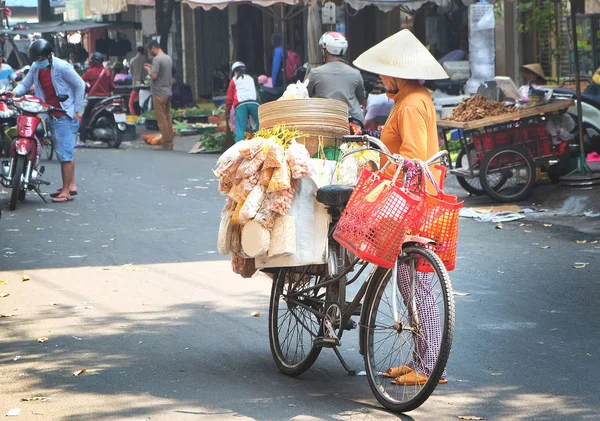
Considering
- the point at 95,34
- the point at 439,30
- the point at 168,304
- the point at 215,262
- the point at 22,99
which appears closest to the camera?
the point at 168,304

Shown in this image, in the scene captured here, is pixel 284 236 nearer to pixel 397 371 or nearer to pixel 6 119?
pixel 397 371

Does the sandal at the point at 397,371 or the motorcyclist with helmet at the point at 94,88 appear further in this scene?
the motorcyclist with helmet at the point at 94,88

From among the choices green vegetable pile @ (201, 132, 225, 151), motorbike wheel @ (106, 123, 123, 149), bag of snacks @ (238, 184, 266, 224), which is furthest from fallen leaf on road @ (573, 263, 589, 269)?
motorbike wheel @ (106, 123, 123, 149)

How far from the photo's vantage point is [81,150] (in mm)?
21047

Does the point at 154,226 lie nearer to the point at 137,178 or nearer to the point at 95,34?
the point at 137,178

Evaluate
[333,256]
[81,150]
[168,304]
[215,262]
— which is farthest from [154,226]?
[81,150]

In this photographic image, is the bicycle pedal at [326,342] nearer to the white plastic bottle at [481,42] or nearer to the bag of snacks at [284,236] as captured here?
the bag of snacks at [284,236]

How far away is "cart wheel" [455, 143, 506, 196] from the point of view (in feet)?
41.4

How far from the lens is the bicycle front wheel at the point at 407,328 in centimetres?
496

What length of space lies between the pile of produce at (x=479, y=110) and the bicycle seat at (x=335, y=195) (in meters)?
7.01

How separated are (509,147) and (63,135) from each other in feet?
17.5

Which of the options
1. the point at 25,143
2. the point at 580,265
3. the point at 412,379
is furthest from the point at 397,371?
the point at 25,143

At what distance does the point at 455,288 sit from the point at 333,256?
8.96ft

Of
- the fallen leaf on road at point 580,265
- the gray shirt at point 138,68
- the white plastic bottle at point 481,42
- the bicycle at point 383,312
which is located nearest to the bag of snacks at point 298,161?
the bicycle at point 383,312
